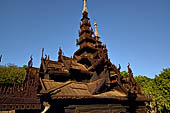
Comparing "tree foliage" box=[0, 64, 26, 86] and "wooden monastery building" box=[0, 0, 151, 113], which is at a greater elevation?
"tree foliage" box=[0, 64, 26, 86]

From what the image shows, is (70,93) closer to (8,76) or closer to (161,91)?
(8,76)

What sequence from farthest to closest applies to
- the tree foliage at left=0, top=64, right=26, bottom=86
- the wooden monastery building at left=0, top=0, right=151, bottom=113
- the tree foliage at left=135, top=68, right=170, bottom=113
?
the tree foliage at left=135, top=68, right=170, bottom=113
the tree foliage at left=0, top=64, right=26, bottom=86
the wooden monastery building at left=0, top=0, right=151, bottom=113

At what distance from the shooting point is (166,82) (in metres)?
22.2

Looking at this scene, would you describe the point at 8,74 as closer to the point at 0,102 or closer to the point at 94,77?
the point at 94,77

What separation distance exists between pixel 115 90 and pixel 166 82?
14.7 metres

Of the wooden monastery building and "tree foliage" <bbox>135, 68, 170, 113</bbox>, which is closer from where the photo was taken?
the wooden monastery building

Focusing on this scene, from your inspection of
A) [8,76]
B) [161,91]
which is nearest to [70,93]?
[8,76]

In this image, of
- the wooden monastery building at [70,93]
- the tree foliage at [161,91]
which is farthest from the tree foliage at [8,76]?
the tree foliage at [161,91]

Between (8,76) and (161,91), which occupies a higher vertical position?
(8,76)

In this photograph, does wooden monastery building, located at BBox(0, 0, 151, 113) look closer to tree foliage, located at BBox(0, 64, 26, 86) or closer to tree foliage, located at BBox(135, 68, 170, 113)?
tree foliage, located at BBox(0, 64, 26, 86)

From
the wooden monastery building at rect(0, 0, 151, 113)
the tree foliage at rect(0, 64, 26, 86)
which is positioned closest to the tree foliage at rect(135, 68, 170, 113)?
the wooden monastery building at rect(0, 0, 151, 113)

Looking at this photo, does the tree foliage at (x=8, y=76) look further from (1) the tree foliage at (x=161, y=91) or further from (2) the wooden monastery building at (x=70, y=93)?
(1) the tree foliage at (x=161, y=91)

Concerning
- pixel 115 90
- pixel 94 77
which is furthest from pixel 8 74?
pixel 115 90

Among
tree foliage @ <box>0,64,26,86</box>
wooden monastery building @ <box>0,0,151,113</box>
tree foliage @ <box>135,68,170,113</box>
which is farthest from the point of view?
tree foliage @ <box>135,68,170,113</box>
